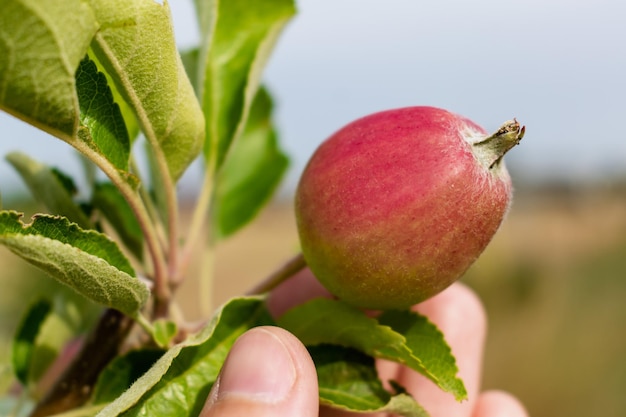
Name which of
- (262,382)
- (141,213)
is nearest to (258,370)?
(262,382)

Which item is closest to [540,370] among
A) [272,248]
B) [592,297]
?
[592,297]

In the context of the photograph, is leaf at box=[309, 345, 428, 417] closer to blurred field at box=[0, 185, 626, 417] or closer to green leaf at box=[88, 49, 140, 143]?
green leaf at box=[88, 49, 140, 143]

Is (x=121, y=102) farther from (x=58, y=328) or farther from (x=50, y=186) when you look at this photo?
(x=58, y=328)

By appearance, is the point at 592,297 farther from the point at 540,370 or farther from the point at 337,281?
the point at 337,281

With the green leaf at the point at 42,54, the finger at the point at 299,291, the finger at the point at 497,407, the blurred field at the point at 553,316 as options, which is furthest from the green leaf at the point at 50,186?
the blurred field at the point at 553,316

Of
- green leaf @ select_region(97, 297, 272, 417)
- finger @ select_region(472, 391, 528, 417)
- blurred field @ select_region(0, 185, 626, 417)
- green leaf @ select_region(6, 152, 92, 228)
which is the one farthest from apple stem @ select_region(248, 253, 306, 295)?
blurred field @ select_region(0, 185, 626, 417)
